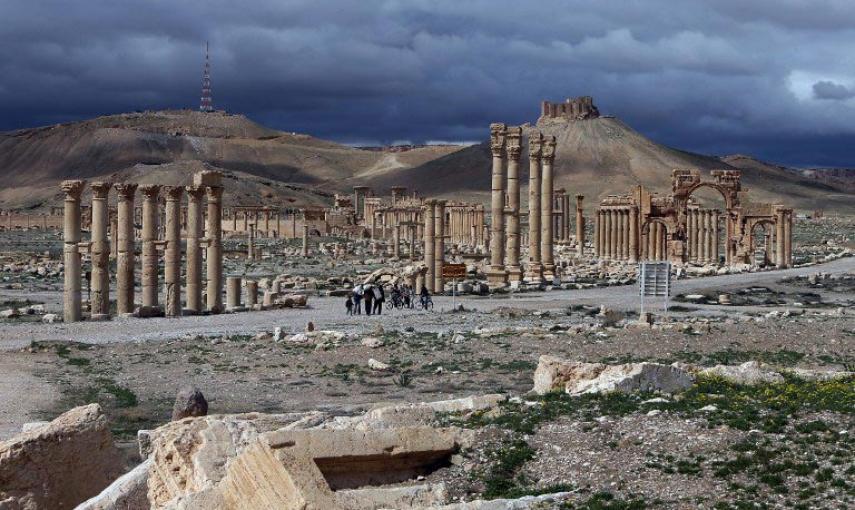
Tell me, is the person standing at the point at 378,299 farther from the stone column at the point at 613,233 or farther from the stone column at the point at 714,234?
the stone column at the point at 613,233

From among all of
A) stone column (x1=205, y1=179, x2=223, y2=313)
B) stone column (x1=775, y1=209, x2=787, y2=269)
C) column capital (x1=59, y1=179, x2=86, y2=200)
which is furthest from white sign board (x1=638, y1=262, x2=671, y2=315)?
stone column (x1=775, y1=209, x2=787, y2=269)

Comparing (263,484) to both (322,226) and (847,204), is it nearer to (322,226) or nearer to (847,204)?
(322,226)

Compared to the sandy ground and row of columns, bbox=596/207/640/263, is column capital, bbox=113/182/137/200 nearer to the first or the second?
the sandy ground

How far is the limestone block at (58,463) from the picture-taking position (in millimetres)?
12555

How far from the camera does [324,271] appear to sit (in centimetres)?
6253

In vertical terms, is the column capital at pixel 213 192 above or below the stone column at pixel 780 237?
above

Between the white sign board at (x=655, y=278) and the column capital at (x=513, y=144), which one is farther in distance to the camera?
the column capital at (x=513, y=144)

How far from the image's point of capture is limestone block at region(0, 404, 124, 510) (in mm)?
12555

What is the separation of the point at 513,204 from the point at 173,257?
17.1 m

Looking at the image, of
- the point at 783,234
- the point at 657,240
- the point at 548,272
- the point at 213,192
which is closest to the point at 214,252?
the point at 213,192

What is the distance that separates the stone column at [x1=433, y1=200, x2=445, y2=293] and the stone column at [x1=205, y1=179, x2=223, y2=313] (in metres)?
10.8

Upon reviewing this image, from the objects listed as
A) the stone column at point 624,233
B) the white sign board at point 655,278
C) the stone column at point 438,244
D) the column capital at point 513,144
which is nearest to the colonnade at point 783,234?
A: the stone column at point 624,233

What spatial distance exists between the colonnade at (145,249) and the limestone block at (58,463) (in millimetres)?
23638

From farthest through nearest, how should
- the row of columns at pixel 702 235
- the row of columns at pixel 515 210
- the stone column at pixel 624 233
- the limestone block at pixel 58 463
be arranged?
the stone column at pixel 624 233 → the row of columns at pixel 702 235 → the row of columns at pixel 515 210 → the limestone block at pixel 58 463
